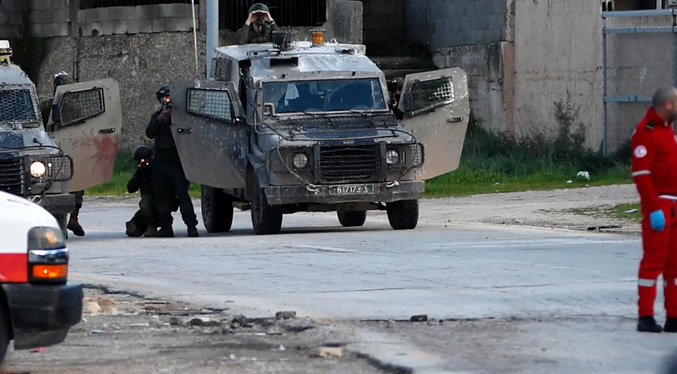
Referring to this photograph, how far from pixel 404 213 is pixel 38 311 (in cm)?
1025

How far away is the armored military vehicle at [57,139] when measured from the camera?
51.6 feet

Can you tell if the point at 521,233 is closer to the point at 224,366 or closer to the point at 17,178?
the point at 17,178

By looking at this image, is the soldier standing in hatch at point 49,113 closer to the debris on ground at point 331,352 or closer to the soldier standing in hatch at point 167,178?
the soldier standing in hatch at point 167,178

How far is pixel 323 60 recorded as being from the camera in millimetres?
17906

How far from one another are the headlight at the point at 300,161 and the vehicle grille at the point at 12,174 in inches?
118

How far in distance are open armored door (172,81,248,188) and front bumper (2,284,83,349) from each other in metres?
9.90

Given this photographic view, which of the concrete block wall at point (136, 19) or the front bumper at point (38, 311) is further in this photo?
the concrete block wall at point (136, 19)

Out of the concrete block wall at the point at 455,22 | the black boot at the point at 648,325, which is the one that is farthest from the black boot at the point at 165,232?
the concrete block wall at the point at 455,22

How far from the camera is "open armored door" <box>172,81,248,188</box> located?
57.5 feet

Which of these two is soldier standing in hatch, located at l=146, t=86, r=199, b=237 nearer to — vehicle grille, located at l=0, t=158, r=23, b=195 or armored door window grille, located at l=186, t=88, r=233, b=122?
armored door window grille, located at l=186, t=88, r=233, b=122

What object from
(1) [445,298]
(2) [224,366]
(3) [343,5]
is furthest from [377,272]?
(3) [343,5]

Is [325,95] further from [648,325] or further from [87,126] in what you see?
[648,325]

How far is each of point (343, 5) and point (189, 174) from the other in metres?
12.1

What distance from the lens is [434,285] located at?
11344 millimetres
